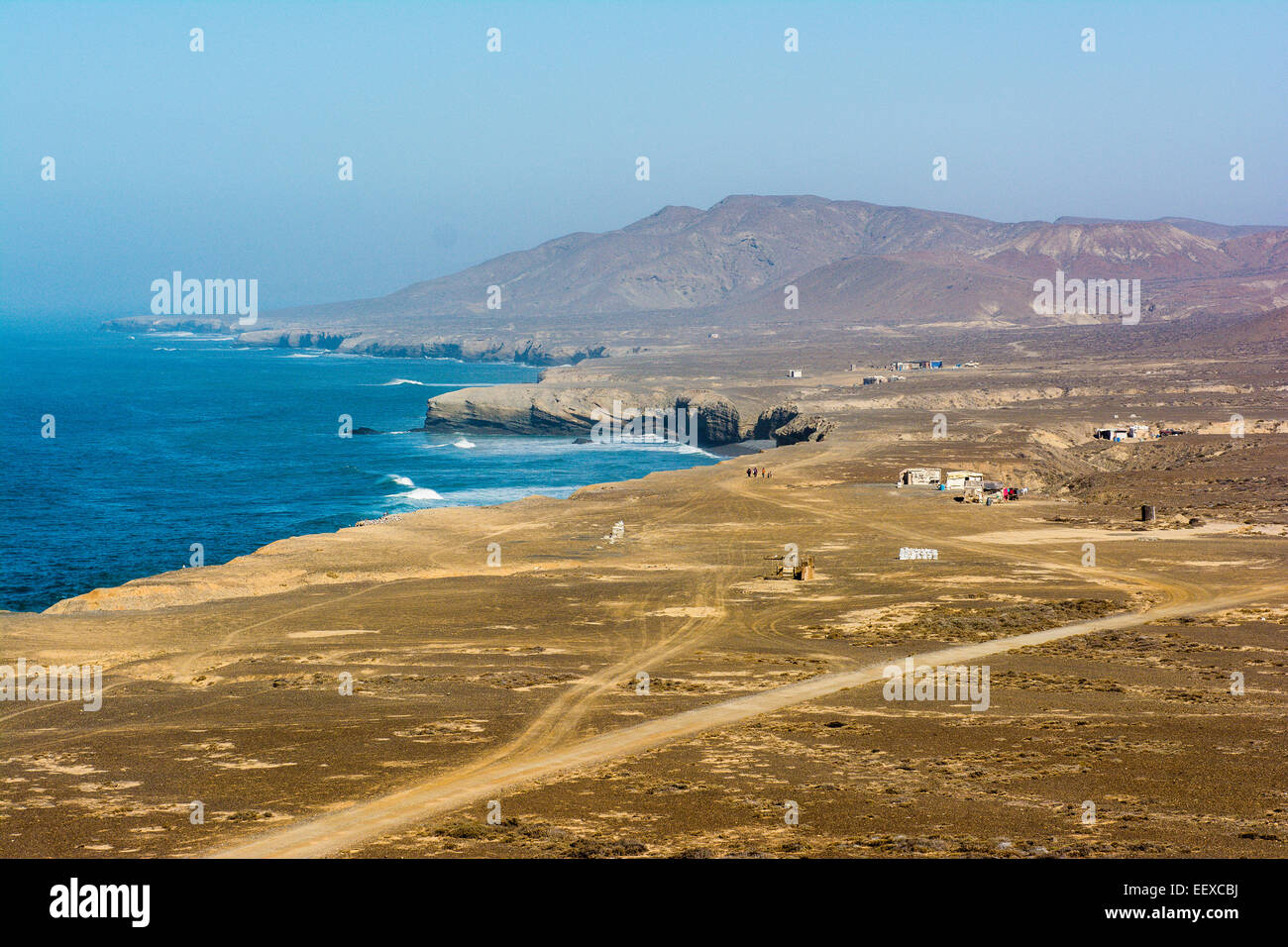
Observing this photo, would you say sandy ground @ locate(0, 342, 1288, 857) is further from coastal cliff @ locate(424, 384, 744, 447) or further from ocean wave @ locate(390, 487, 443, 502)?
coastal cliff @ locate(424, 384, 744, 447)

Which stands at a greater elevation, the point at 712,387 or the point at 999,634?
the point at 712,387

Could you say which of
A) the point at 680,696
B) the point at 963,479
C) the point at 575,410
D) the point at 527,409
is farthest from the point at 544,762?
the point at 575,410

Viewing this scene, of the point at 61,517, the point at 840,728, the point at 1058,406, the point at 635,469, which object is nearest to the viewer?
the point at 840,728

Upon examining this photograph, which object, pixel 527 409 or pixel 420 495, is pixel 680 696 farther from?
pixel 527 409

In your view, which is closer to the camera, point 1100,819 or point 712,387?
point 1100,819

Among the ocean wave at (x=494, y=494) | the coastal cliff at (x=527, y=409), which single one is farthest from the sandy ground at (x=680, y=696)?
the coastal cliff at (x=527, y=409)
